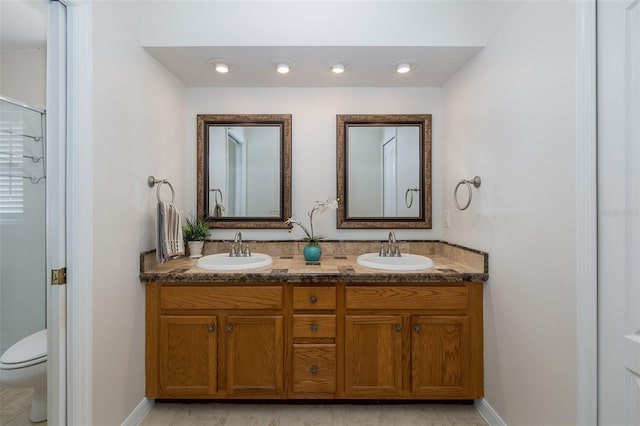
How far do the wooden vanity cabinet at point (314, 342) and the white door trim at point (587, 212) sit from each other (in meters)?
0.67

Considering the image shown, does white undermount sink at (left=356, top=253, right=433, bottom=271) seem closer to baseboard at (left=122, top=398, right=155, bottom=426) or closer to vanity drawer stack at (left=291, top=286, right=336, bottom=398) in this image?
vanity drawer stack at (left=291, top=286, right=336, bottom=398)

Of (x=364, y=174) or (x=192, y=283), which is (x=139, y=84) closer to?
(x=192, y=283)

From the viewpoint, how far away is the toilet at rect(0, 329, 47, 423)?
3.92 feet

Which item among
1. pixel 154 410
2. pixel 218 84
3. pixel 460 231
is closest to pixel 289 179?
pixel 218 84

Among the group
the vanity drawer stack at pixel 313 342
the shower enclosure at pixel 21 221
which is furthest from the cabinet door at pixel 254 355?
the shower enclosure at pixel 21 221

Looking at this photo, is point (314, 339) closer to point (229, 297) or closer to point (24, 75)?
point (229, 297)

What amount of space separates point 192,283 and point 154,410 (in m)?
0.83

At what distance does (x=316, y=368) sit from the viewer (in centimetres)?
181

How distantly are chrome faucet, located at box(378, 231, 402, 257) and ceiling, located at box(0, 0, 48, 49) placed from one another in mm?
2102

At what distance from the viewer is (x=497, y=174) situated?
170 cm

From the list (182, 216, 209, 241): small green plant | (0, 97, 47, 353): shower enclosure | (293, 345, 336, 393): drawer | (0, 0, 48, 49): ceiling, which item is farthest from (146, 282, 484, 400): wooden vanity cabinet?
(0, 0, 48, 49): ceiling

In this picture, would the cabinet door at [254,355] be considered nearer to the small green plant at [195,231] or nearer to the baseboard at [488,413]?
the small green plant at [195,231]

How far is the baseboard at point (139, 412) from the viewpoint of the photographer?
65.9 inches

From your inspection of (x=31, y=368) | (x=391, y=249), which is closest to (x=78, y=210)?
(x=31, y=368)
